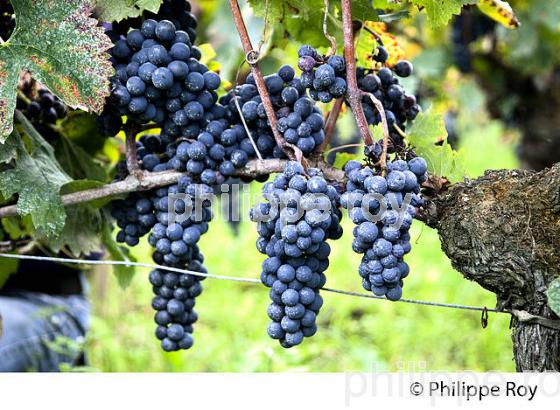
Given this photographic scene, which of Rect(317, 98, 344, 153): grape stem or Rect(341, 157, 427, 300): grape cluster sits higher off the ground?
Rect(317, 98, 344, 153): grape stem

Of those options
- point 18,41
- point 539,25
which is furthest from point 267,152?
point 539,25

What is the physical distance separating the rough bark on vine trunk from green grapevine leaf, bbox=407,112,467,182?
89mm

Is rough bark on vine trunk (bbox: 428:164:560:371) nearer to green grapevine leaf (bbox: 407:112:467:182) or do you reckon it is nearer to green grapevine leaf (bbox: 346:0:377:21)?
green grapevine leaf (bbox: 407:112:467:182)

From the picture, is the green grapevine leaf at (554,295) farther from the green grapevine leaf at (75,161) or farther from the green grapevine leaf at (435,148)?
the green grapevine leaf at (75,161)

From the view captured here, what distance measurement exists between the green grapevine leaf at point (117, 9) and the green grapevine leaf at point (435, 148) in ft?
1.52

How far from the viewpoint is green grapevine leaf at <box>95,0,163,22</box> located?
40.1 inches

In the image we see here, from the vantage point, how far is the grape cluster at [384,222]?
87 centimetres

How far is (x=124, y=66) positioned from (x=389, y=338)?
2.55m

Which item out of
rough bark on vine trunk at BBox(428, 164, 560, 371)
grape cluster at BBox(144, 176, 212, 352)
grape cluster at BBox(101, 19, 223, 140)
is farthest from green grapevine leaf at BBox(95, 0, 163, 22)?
rough bark on vine trunk at BBox(428, 164, 560, 371)

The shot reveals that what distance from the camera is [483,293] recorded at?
11.8 ft

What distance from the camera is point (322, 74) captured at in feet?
3.08

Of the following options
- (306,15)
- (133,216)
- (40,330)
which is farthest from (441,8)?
(40,330)

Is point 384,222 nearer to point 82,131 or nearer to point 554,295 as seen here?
point 554,295

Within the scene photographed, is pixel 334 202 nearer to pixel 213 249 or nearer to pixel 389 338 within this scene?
pixel 389 338
